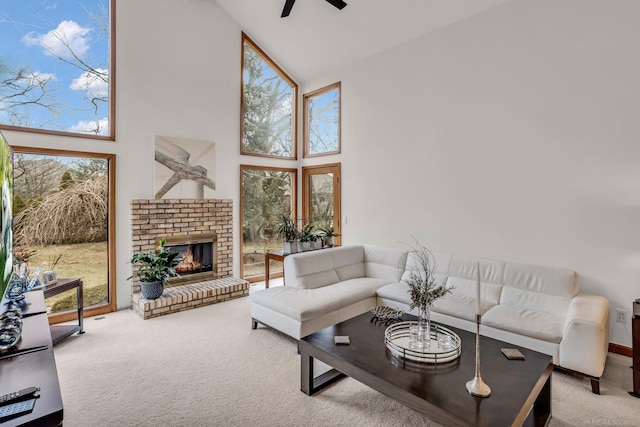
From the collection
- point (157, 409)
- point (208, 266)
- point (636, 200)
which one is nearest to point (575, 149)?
point (636, 200)

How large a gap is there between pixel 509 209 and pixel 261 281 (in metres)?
3.96

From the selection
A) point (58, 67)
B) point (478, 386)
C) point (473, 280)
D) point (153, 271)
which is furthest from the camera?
point (153, 271)

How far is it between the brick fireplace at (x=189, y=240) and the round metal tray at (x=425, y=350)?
2.91 m

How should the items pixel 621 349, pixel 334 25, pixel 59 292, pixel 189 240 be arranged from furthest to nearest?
1. pixel 189 240
2. pixel 334 25
3. pixel 59 292
4. pixel 621 349

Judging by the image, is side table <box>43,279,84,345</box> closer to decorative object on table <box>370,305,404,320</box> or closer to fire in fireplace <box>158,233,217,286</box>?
fire in fireplace <box>158,233,217,286</box>

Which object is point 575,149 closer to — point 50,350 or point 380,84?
point 380,84

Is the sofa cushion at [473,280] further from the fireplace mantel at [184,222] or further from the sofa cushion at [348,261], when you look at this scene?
the fireplace mantel at [184,222]

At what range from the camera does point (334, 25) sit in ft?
15.8

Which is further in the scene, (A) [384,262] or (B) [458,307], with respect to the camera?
(A) [384,262]

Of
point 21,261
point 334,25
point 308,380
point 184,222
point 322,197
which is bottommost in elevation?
point 308,380

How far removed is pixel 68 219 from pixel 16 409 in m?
3.35

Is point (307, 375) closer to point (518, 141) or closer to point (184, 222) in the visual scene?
point (184, 222)

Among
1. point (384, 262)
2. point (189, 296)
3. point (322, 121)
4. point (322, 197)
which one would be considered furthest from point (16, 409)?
point (322, 121)

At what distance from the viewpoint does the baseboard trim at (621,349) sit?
123 inches
